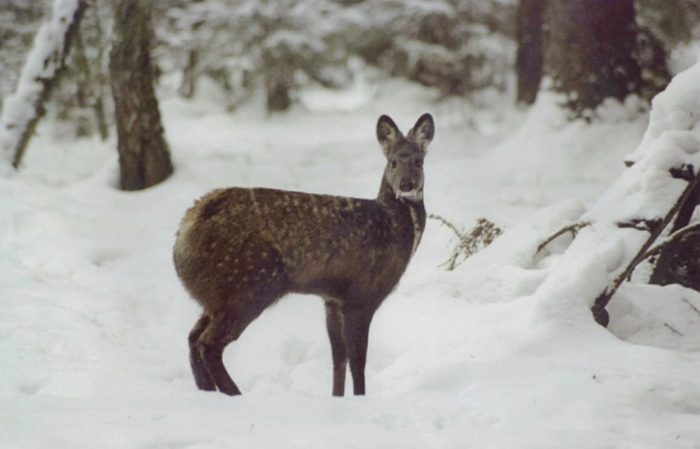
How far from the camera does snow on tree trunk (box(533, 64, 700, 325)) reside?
16.9ft

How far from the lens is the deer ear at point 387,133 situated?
5988 mm

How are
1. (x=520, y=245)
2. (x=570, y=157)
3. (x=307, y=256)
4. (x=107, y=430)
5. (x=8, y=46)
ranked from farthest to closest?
1. (x=8, y=46)
2. (x=570, y=157)
3. (x=520, y=245)
4. (x=307, y=256)
5. (x=107, y=430)

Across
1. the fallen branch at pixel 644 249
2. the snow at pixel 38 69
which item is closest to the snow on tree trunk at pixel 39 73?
the snow at pixel 38 69

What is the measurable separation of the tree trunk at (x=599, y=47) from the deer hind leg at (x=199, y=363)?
21.5ft

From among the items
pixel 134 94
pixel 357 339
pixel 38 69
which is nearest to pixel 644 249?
pixel 357 339

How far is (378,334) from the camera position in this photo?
6473 millimetres

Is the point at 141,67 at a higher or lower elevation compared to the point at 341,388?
higher

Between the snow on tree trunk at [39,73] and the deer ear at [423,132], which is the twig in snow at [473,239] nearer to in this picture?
the deer ear at [423,132]

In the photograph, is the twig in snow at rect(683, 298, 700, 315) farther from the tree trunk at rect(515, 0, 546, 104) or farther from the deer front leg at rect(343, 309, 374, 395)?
the tree trunk at rect(515, 0, 546, 104)

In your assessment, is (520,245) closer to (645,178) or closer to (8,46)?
(645,178)

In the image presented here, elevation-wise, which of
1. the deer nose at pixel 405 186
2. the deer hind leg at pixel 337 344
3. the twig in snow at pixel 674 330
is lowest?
the deer hind leg at pixel 337 344

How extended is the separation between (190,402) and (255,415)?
0.41 m

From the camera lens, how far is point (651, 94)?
10172 millimetres

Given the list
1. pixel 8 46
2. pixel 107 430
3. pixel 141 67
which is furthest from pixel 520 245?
pixel 8 46
